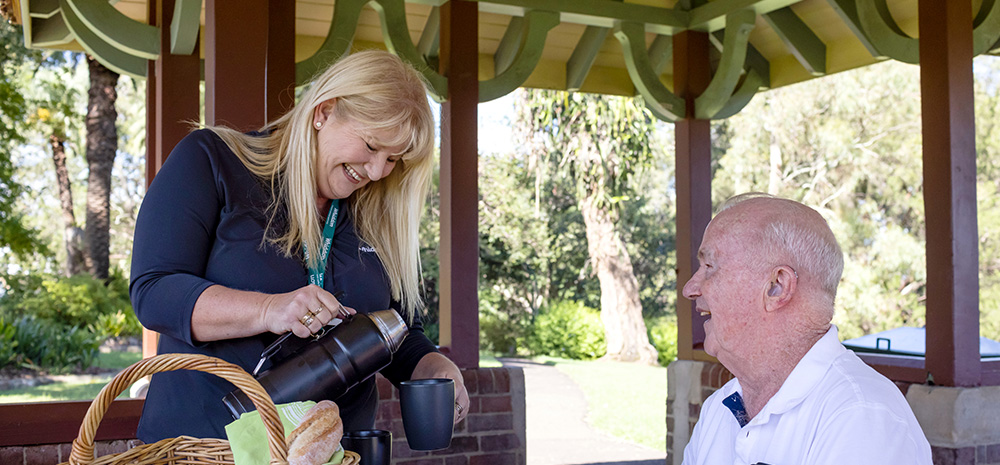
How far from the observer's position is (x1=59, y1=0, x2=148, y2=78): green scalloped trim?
4043 millimetres

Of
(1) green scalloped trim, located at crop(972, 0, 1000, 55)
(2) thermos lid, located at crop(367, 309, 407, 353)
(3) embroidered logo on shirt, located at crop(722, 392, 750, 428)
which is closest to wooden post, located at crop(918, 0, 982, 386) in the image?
(1) green scalloped trim, located at crop(972, 0, 1000, 55)

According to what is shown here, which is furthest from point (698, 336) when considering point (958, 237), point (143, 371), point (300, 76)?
point (143, 371)

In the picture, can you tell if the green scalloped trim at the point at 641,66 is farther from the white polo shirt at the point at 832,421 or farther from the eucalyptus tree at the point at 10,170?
the eucalyptus tree at the point at 10,170

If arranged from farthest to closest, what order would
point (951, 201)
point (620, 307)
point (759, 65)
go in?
point (620, 307) → point (759, 65) → point (951, 201)

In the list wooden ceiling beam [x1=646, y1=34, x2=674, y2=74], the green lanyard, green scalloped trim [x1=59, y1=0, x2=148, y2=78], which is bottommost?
the green lanyard

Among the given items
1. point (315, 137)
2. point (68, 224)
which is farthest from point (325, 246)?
point (68, 224)

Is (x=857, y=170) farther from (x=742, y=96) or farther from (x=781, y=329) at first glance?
(x=781, y=329)

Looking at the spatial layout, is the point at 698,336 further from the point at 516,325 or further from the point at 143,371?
the point at 516,325

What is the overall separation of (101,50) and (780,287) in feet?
13.0

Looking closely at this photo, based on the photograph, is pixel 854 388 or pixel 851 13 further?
pixel 851 13

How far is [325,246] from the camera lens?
65.7 inches

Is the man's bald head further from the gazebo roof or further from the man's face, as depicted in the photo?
the gazebo roof

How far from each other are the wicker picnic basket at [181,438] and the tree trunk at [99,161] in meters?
13.0

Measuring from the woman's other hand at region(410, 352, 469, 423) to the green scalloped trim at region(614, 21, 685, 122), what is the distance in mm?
2956
